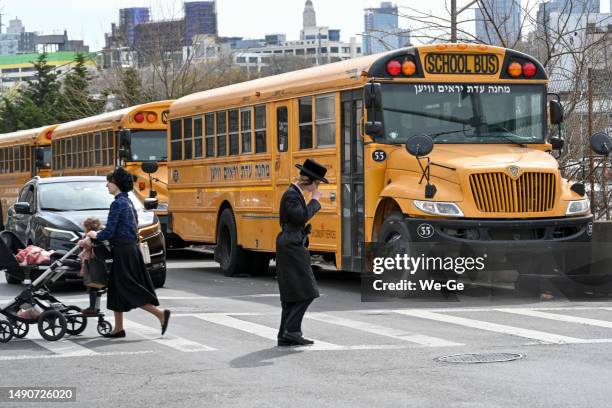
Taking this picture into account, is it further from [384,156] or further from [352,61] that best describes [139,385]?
[352,61]

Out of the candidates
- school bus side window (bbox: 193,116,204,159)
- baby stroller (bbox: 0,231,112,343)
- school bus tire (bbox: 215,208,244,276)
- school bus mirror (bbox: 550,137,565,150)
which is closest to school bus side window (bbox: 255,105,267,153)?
school bus tire (bbox: 215,208,244,276)

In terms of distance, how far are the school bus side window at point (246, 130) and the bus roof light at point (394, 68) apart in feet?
13.2

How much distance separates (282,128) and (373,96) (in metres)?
3.28

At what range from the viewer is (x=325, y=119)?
18297 millimetres

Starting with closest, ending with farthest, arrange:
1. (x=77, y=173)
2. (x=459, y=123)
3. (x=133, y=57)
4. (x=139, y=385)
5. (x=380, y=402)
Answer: (x=380, y=402)
(x=139, y=385)
(x=459, y=123)
(x=77, y=173)
(x=133, y=57)

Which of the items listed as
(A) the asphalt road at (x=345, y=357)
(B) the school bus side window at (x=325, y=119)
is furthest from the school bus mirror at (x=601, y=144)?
(B) the school bus side window at (x=325, y=119)

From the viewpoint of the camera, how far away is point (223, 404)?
9.14 m

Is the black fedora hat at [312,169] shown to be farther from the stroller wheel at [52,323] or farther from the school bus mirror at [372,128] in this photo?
the school bus mirror at [372,128]

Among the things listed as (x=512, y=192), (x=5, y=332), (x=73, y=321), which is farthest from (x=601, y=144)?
(x=5, y=332)

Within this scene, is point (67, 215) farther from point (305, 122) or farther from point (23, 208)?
point (305, 122)

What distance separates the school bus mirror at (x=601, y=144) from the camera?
17.0 m

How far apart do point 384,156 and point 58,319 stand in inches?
215

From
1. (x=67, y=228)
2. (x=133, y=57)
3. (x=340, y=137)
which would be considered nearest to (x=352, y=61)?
(x=340, y=137)

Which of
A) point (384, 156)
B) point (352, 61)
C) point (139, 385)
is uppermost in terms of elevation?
point (352, 61)
